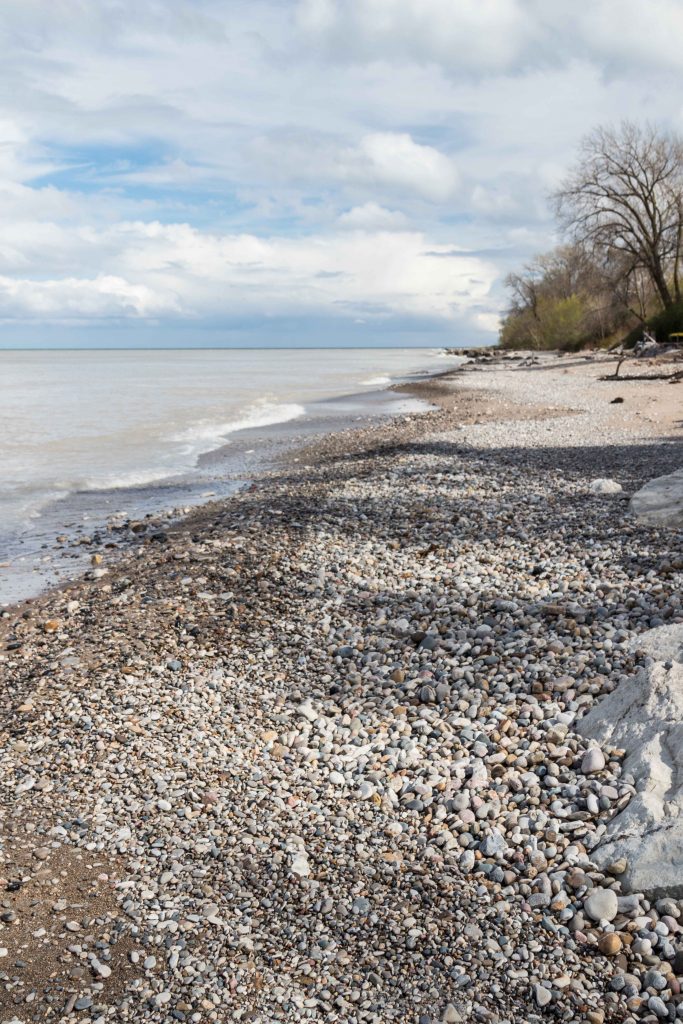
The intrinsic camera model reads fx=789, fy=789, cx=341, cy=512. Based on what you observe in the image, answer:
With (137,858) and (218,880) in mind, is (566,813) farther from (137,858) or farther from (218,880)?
(137,858)

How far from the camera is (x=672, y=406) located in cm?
Answer: 2338

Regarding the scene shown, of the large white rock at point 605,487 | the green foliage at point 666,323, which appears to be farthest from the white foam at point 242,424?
the green foliage at point 666,323

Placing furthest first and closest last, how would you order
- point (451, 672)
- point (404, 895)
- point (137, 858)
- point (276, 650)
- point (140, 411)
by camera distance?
point (140, 411), point (276, 650), point (451, 672), point (137, 858), point (404, 895)

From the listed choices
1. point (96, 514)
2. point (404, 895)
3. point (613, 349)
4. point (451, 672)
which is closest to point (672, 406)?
point (96, 514)

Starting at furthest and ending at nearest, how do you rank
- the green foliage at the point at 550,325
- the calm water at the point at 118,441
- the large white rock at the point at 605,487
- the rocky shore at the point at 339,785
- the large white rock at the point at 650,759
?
the green foliage at the point at 550,325 < the calm water at the point at 118,441 < the large white rock at the point at 605,487 < the large white rock at the point at 650,759 < the rocky shore at the point at 339,785

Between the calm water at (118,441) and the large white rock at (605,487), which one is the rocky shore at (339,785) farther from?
the calm water at (118,441)

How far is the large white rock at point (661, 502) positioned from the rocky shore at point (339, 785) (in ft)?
0.76

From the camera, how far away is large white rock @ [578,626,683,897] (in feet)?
13.1

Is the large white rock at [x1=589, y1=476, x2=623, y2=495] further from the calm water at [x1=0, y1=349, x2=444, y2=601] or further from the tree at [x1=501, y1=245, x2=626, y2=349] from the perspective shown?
the tree at [x1=501, y1=245, x2=626, y2=349]

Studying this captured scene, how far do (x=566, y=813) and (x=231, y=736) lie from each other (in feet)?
7.67

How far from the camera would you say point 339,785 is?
5027 millimetres

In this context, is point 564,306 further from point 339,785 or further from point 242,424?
point 339,785

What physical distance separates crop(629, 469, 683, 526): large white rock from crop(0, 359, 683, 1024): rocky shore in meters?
0.23

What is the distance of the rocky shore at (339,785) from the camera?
362cm
